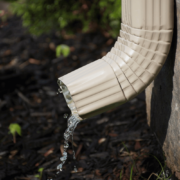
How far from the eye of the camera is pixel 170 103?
1.48 m

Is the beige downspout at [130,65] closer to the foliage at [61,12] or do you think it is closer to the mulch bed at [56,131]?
the mulch bed at [56,131]

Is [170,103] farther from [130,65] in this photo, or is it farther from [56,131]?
[56,131]

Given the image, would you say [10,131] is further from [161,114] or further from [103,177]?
[161,114]

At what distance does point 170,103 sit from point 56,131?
4.41 feet

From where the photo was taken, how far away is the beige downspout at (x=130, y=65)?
1188mm

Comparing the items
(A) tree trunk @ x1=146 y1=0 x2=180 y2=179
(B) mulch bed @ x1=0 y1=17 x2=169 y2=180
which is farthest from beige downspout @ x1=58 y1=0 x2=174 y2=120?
(B) mulch bed @ x1=0 y1=17 x2=169 y2=180

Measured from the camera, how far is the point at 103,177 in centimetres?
179

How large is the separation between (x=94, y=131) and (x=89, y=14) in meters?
2.04

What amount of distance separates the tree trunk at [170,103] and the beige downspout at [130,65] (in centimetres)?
9

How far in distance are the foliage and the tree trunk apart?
6.33ft

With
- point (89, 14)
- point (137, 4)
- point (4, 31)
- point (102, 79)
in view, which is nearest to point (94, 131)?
point (102, 79)

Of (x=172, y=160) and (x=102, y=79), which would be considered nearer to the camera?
(x=102, y=79)

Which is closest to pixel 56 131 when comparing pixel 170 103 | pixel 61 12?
pixel 170 103

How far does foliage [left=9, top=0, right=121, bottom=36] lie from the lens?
11.1 feet
